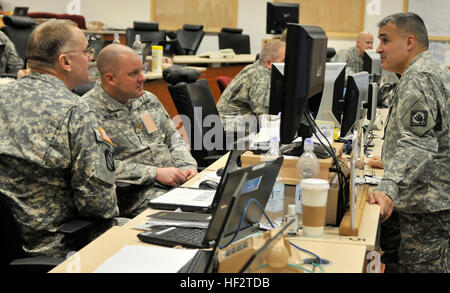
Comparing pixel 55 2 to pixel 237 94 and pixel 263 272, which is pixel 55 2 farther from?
pixel 263 272

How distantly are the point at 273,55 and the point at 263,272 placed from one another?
136 inches

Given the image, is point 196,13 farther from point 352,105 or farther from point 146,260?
point 146,260

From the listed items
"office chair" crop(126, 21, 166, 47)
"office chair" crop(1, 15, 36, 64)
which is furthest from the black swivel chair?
"office chair" crop(126, 21, 166, 47)

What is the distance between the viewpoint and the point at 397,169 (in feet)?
7.82

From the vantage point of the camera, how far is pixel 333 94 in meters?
3.33

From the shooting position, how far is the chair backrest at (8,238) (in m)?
1.87

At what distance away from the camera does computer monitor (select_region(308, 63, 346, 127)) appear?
10.8 ft

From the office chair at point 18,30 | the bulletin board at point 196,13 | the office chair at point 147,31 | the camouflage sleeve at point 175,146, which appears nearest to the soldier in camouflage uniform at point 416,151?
the camouflage sleeve at point 175,146

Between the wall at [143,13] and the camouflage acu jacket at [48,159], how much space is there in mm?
8929

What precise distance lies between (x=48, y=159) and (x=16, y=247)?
A: 1.05ft

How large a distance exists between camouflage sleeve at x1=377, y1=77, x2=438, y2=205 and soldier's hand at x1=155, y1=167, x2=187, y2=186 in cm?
102

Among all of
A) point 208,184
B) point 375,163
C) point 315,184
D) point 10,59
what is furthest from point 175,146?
point 10,59

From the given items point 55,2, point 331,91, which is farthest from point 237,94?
point 55,2

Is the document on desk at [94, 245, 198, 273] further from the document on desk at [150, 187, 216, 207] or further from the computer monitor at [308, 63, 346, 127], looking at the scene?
the computer monitor at [308, 63, 346, 127]
